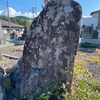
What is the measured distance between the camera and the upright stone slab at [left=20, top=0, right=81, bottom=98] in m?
2.12

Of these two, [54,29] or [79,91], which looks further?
[54,29]

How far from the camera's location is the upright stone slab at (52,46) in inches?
83.4

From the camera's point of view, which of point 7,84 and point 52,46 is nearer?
point 52,46

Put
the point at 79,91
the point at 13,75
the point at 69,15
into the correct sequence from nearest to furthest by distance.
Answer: the point at 79,91 < the point at 69,15 < the point at 13,75

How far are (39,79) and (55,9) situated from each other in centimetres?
115

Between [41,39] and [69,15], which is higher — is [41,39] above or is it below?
below

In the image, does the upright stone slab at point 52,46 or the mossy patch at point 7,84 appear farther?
the mossy patch at point 7,84

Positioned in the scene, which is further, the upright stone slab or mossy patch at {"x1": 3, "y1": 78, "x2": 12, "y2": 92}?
mossy patch at {"x1": 3, "y1": 78, "x2": 12, "y2": 92}

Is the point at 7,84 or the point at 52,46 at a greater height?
the point at 52,46

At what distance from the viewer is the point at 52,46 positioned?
2.16m

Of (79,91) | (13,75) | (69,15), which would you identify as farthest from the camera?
(13,75)

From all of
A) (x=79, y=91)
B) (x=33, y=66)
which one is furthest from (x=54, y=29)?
(x=79, y=91)

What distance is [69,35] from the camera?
2.11m

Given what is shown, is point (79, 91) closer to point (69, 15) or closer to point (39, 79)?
point (39, 79)
